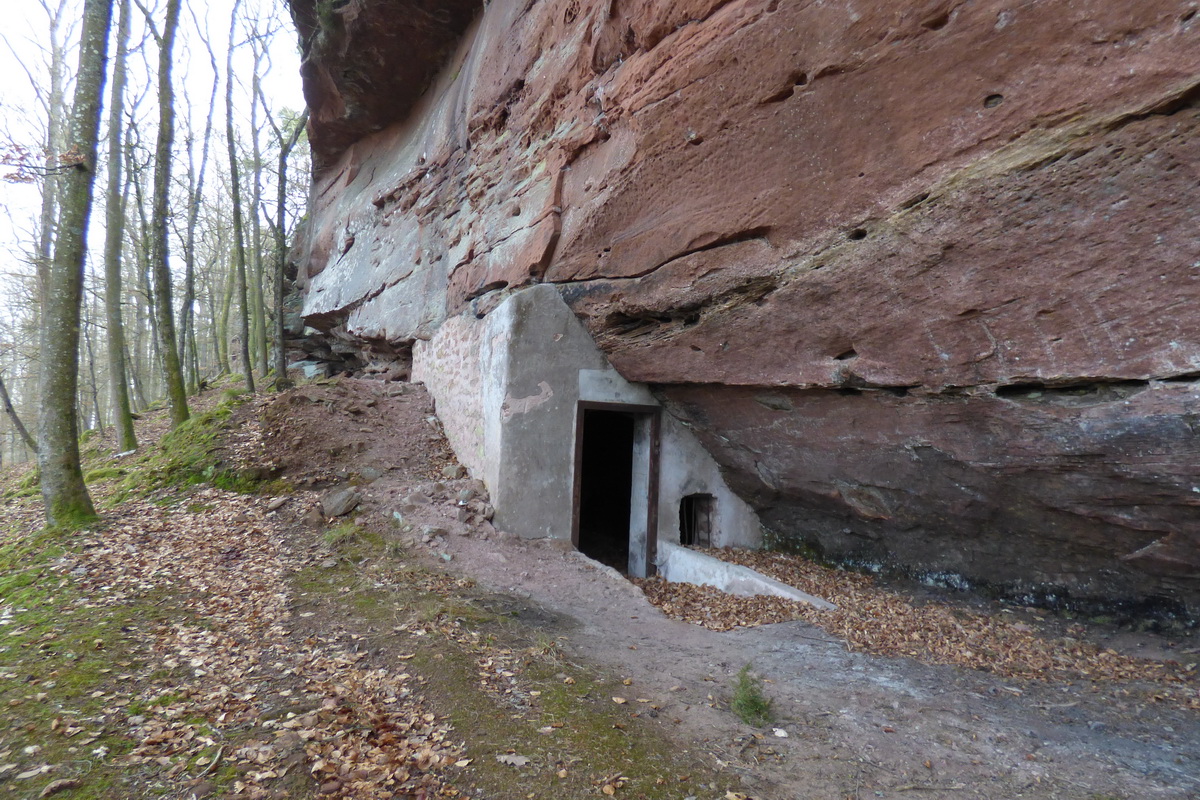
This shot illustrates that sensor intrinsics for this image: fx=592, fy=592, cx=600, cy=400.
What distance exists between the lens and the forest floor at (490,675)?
294 cm

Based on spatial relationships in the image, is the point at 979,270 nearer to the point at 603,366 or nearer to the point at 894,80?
the point at 894,80

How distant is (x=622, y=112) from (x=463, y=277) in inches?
162

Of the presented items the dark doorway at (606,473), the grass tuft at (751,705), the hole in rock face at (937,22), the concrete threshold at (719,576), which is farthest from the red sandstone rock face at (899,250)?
the dark doorway at (606,473)

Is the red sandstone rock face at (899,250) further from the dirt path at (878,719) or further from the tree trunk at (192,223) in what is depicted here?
the tree trunk at (192,223)

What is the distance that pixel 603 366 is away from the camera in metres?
7.74

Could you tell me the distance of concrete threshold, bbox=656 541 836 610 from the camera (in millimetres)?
6180

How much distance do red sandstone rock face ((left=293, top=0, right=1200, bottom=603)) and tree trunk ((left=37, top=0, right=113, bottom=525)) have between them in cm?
451

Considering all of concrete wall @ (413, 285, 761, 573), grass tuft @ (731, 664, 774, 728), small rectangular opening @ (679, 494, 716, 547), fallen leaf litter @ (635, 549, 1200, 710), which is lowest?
fallen leaf litter @ (635, 549, 1200, 710)

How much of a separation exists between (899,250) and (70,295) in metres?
7.87

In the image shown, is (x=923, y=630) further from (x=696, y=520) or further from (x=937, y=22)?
(x=937, y=22)

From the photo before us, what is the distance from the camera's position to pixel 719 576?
700 centimetres

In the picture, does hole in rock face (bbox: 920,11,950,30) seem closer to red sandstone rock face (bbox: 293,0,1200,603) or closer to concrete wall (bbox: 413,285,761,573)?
red sandstone rock face (bbox: 293,0,1200,603)

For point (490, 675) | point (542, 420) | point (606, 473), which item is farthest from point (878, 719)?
point (606, 473)

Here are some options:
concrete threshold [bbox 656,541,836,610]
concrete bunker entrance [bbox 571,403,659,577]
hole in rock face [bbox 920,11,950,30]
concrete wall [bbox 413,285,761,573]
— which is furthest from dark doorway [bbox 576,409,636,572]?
hole in rock face [bbox 920,11,950,30]
